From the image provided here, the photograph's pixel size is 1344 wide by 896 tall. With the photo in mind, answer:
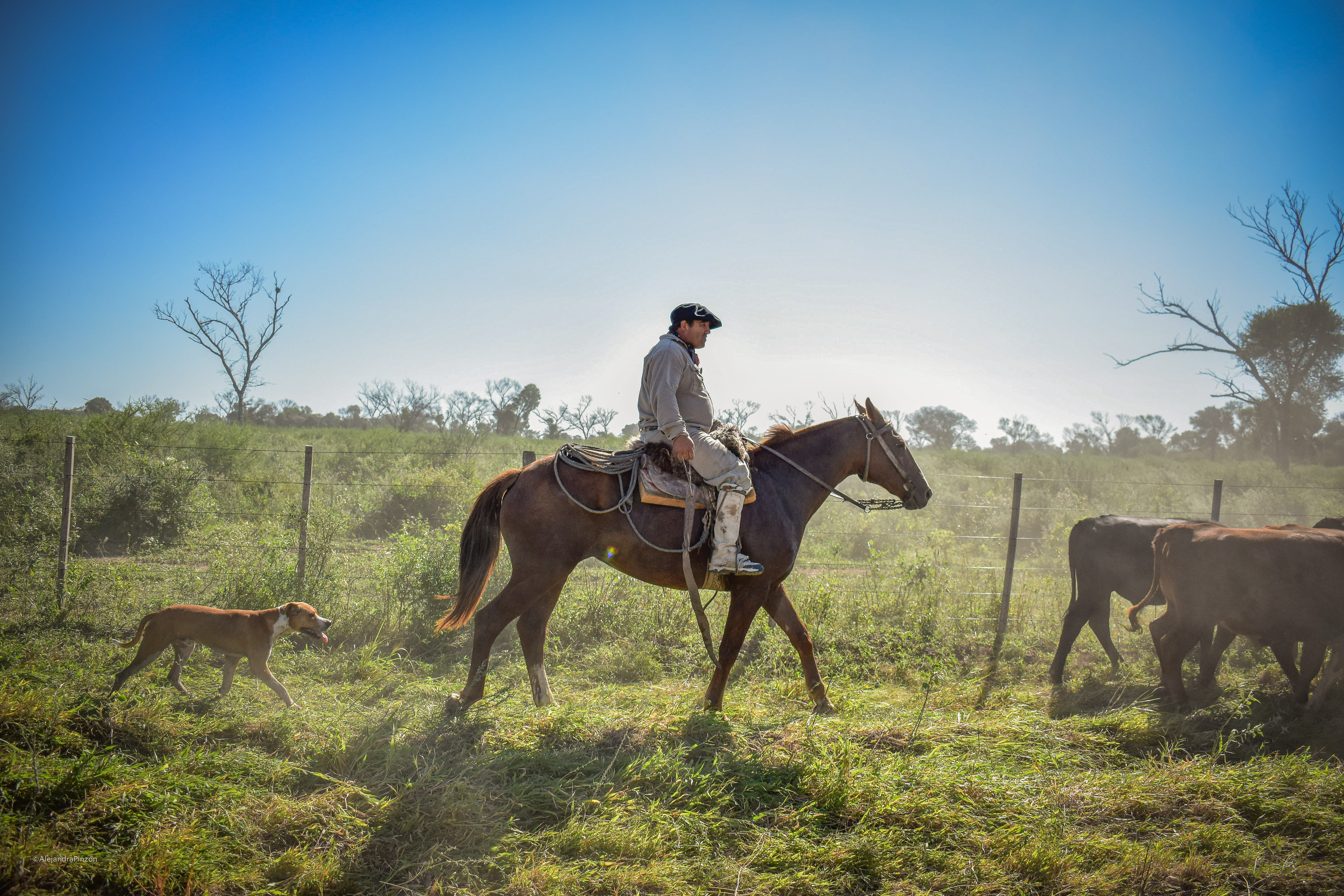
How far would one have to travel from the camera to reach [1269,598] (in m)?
5.42

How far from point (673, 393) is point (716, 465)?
64cm

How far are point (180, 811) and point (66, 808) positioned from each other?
49 cm

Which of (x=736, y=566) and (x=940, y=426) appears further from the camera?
(x=940, y=426)

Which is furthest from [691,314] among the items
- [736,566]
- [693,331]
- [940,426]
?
[940,426]

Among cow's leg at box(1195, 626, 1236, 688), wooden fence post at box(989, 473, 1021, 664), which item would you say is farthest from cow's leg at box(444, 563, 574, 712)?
cow's leg at box(1195, 626, 1236, 688)

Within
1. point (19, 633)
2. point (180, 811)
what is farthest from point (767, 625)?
point (19, 633)

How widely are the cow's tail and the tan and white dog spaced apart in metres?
7.46

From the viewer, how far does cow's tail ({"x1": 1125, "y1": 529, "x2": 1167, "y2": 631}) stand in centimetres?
593

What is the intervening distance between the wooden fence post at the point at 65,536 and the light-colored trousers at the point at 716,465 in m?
6.53

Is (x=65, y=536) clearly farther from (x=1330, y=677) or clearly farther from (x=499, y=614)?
(x=1330, y=677)

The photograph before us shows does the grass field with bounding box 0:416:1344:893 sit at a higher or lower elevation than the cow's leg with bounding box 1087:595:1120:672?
lower

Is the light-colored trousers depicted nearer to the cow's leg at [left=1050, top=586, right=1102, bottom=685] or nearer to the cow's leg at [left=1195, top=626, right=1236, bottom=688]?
the cow's leg at [left=1050, top=586, right=1102, bottom=685]

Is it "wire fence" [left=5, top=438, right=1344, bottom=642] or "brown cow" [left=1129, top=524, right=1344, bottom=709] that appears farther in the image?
"wire fence" [left=5, top=438, right=1344, bottom=642]

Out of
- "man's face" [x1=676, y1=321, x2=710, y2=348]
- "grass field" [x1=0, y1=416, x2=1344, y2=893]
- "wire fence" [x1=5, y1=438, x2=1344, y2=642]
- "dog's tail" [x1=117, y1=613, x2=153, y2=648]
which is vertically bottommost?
"grass field" [x1=0, y1=416, x2=1344, y2=893]
